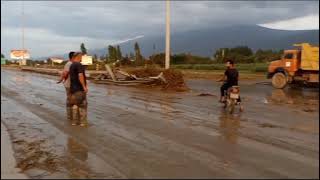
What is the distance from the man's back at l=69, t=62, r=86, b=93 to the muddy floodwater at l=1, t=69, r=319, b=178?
1.01 m

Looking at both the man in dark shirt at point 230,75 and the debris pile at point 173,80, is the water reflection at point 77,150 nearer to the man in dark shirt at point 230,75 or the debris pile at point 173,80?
the man in dark shirt at point 230,75

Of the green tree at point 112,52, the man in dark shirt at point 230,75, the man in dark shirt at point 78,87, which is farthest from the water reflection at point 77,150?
the green tree at point 112,52

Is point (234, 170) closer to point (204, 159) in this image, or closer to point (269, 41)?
point (204, 159)

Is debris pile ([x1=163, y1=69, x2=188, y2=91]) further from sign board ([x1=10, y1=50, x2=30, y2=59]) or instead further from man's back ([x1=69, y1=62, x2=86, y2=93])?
sign board ([x1=10, y1=50, x2=30, y2=59])

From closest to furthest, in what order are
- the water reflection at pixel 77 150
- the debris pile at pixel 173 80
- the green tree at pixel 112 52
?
the water reflection at pixel 77 150, the debris pile at pixel 173 80, the green tree at pixel 112 52

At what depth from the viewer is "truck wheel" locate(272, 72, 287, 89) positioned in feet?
104

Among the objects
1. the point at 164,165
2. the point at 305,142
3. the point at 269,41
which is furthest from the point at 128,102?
the point at 269,41

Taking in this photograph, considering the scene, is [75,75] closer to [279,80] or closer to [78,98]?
[78,98]

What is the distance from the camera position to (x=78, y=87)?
13.7 metres

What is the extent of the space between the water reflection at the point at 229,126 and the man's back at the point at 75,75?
3805mm

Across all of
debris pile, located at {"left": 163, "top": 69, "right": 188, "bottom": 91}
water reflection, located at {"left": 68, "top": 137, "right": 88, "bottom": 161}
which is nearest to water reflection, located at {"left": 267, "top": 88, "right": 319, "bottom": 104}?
debris pile, located at {"left": 163, "top": 69, "right": 188, "bottom": 91}

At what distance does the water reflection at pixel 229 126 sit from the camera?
1172cm

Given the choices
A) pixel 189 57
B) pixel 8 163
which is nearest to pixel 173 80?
pixel 8 163

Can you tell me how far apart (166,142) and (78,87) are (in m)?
3.63
